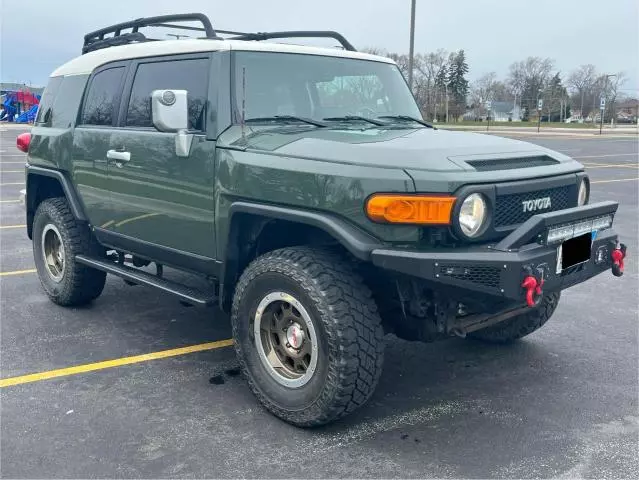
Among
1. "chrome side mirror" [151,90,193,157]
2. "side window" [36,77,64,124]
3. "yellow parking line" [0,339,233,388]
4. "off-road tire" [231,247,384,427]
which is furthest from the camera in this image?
"side window" [36,77,64,124]

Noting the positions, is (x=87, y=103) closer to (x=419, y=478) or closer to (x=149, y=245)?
(x=149, y=245)

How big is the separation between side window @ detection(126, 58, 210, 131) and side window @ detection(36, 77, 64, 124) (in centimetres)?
142

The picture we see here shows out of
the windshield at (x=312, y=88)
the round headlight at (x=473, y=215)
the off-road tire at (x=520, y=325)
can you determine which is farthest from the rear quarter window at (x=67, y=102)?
the off-road tire at (x=520, y=325)

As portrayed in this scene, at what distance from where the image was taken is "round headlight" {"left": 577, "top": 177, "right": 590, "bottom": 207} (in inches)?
154

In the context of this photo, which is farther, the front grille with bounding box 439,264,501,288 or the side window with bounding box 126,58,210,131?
the side window with bounding box 126,58,210,131

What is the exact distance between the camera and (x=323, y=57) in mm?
4496

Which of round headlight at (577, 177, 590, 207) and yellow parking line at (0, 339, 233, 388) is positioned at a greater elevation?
round headlight at (577, 177, 590, 207)

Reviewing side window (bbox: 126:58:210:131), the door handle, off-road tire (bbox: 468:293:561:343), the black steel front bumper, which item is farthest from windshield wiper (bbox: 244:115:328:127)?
off-road tire (bbox: 468:293:561:343)

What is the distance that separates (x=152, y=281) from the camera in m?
4.61

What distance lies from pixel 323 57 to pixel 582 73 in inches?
3846

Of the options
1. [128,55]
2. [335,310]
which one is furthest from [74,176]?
[335,310]

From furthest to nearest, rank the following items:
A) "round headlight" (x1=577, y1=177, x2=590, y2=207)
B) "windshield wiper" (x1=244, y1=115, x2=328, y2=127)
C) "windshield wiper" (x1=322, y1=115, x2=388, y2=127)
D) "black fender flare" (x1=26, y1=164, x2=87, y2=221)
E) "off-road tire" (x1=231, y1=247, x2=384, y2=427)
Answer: "black fender flare" (x1=26, y1=164, x2=87, y2=221) → "windshield wiper" (x1=322, y1=115, x2=388, y2=127) → "windshield wiper" (x1=244, y1=115, x2=328, y2=127) → "round headlight" (x1=577, y1=177, x2=590, y2=207) → "off-road tire" (x1=231, y1=247, x2=384, y2=427)

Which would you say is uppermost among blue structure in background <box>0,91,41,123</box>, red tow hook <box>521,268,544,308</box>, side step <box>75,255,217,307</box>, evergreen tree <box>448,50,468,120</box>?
evergreen tree <box>448,50,468,120</box>

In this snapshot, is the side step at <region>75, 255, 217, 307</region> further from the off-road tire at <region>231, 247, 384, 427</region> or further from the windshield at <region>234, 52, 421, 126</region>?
the windshield at <region>234, 52, 421, 126</region>
